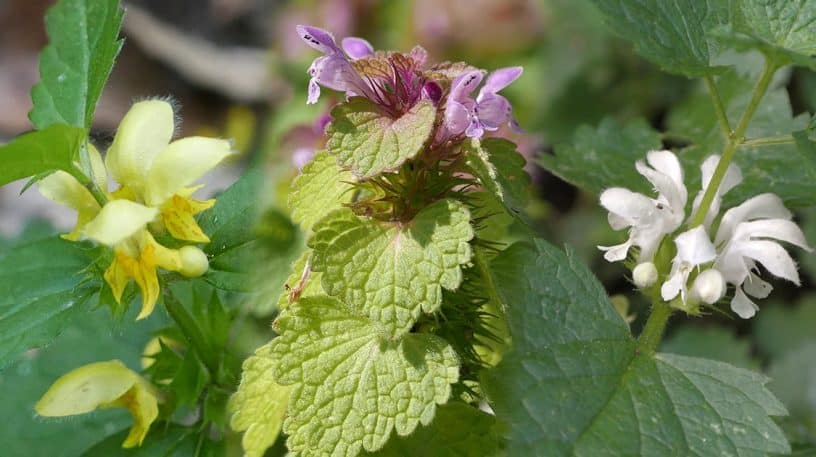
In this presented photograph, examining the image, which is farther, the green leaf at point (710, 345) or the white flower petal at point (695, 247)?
the green leaf at point (710, 345)

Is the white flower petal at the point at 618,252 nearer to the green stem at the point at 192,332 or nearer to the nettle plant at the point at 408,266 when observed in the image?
the nettle plant at the point at 408,266

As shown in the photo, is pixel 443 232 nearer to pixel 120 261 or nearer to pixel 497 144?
pixel 497 144

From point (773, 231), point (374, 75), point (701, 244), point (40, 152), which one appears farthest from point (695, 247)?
point (40, 152)

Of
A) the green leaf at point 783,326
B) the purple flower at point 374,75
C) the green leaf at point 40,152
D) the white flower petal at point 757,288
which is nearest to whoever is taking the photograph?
the green leaf at point 40,152

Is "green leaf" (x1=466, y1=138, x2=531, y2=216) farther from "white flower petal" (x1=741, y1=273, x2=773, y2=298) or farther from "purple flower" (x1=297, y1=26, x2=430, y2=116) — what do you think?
"white flower petal" (x1=741, y1=273, x2=773, y2=298)

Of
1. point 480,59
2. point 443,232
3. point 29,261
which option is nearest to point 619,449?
point 443,232

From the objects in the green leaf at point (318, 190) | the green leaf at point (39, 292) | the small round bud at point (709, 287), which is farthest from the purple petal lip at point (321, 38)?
the small round bud at point (709, 287)
